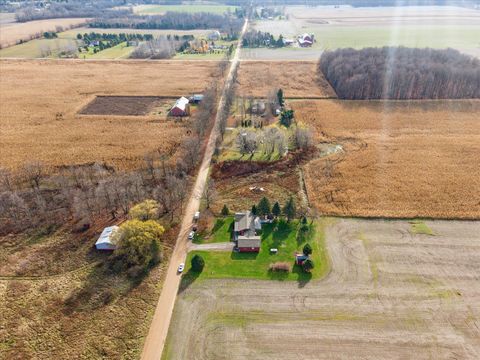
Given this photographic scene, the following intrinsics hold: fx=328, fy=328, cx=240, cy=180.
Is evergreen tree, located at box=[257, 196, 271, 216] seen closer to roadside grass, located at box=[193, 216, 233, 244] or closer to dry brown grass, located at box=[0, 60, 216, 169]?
roadside grass, located at box=[193, 216, 233, 244]

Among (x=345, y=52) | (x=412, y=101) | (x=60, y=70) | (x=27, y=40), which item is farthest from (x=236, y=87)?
(x=27, y=40)

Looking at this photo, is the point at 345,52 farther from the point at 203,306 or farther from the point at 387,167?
the point at 203,306

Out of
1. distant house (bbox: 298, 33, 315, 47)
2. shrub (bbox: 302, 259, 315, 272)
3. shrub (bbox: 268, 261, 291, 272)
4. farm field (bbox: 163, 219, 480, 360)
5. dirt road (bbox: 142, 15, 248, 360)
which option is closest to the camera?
farm field (bbox: 163, 219, 480, 360)

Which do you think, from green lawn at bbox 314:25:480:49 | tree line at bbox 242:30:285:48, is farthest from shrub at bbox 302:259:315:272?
tree line at bbox 242:30:285:48

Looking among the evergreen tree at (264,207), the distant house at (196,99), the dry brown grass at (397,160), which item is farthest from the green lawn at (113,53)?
the evergreen tree at (264,207)

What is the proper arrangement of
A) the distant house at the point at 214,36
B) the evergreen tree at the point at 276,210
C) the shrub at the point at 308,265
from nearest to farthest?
the shrub at the point at 308,265, the evergreen tree at the point at 276,210, the distant house at the point at 214,36

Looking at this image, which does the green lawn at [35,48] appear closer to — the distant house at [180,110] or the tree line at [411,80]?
the distant house at [180,110]
